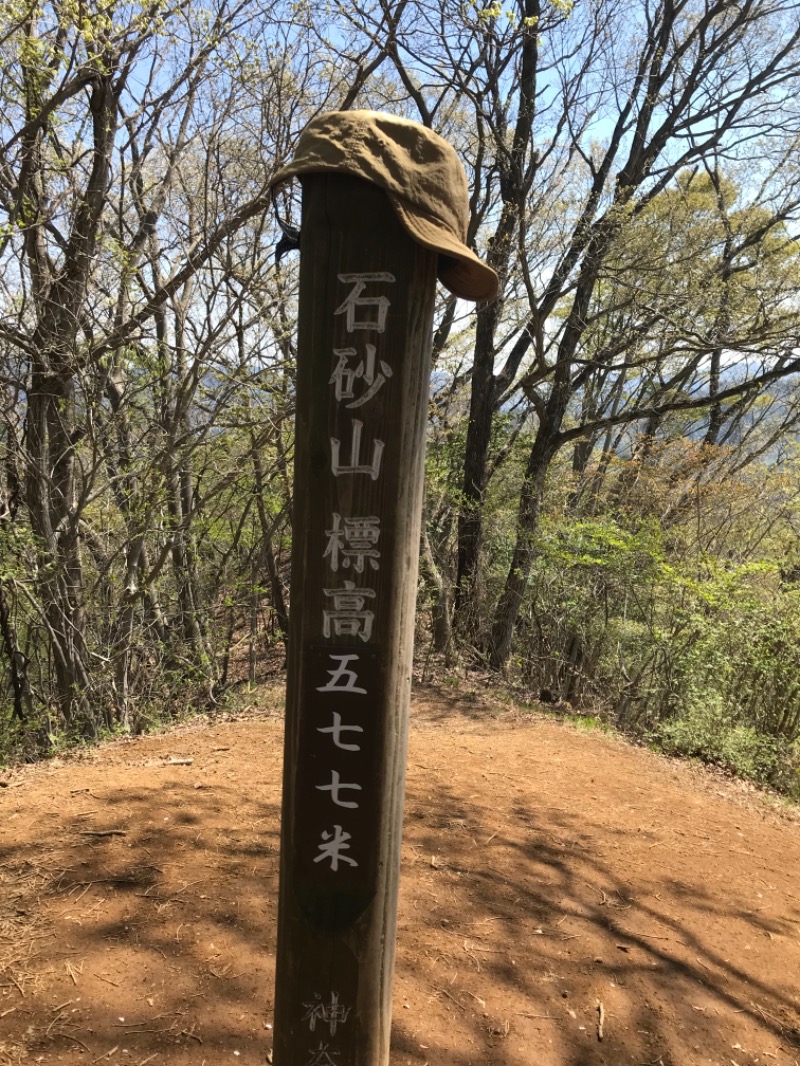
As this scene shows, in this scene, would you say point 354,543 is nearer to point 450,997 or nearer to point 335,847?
point 335,847

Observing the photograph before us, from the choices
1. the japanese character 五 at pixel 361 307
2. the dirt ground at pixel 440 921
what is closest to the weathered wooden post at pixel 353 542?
the japanese character 五 at pixel 361 307

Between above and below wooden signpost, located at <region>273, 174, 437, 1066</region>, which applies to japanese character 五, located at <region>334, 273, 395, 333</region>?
above

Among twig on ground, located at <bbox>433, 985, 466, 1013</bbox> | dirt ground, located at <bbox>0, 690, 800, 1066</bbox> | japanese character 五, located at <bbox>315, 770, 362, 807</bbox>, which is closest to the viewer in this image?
japanese character 五, located at <bbox>315, 770, 362, 807</bbox>

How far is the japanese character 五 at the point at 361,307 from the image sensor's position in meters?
1.44

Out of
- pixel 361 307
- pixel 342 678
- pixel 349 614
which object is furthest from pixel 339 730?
pixel 361 307

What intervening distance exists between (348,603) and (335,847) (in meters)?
0.58

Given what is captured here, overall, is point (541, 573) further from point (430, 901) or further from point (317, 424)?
point (317, 424)

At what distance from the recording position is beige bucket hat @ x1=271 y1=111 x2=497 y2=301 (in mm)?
1406

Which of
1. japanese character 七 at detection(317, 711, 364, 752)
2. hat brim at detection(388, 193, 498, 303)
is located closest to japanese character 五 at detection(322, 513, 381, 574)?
japanese character 七 at detection(317, 711, 364, 752)

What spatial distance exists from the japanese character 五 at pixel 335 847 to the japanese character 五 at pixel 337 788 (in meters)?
0.06

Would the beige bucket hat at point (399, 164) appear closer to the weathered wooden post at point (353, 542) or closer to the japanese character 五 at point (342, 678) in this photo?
the weathered wooden post at point (353, 542)

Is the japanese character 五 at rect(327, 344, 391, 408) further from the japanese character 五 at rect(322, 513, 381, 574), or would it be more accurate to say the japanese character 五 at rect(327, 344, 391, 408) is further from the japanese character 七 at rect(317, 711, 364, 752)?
the japanese character 七 at rect(317, 711, 364, 752)

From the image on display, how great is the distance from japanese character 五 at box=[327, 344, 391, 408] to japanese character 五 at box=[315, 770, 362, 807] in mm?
852

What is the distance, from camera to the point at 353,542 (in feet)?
4.85
